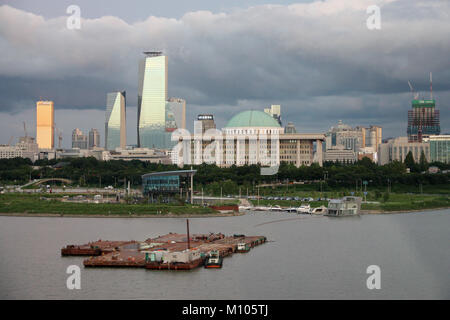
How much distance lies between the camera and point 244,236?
4706 centimetres

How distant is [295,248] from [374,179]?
163 ft

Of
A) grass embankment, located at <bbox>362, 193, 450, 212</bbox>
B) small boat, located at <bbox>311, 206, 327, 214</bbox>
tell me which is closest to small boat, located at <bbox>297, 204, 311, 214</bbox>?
small boat, located at <bbox>311, 206, 327, 214</bbox>

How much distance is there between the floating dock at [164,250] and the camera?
3612 cm

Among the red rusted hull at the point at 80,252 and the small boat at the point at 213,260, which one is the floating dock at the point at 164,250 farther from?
the small boat at the point at 213,260

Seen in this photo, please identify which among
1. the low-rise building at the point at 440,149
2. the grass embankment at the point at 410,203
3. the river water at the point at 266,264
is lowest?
the river water at the point at 266,264

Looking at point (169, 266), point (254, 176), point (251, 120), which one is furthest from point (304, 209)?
point (251, 120)

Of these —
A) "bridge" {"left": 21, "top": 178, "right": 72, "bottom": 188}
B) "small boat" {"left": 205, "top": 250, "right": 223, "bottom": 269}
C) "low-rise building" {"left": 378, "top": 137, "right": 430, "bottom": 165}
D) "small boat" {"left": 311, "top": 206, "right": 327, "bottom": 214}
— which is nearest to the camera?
"small boat" {"left": 205, "top": 250, "right": 223, "bottom": 269}

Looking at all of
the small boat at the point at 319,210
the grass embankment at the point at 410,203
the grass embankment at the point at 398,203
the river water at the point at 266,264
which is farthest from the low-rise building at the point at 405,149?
the river water at the point at 266,264

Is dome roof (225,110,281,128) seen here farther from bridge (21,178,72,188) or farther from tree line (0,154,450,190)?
bridge (21,178,72,188)

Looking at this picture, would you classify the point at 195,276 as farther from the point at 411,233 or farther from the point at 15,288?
the point at 411,233

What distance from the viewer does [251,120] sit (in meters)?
127

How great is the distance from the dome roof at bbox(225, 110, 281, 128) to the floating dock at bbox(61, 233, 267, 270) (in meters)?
80.0

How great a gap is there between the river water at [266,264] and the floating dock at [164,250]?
785 mm

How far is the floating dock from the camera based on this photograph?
1422 inches
